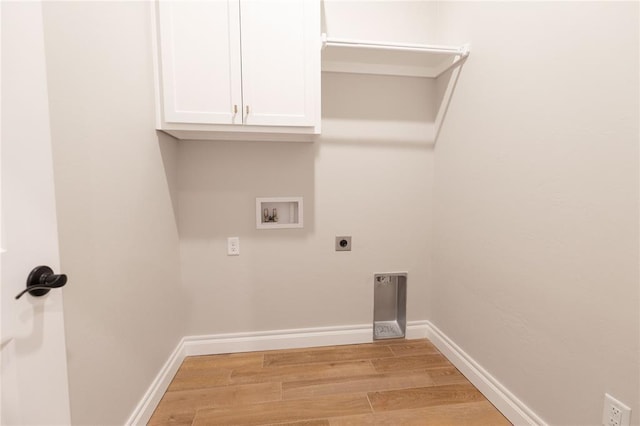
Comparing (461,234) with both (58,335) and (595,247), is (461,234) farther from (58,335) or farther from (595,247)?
(58,335)

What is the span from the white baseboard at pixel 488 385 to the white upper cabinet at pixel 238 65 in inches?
67.9

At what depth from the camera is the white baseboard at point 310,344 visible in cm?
169

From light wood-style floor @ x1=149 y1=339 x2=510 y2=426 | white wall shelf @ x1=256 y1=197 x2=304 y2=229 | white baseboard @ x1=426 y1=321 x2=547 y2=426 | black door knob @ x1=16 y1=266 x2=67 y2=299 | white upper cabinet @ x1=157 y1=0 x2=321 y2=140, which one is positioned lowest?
light wood-style floor @ x1=149 y1=339 x2=510 y2=426

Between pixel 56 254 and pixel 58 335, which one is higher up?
pixel 56 254

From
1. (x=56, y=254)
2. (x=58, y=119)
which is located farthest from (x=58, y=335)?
(x=58, y=119)

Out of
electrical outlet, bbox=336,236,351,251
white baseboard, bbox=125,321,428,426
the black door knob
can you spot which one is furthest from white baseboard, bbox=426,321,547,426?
the black door knob

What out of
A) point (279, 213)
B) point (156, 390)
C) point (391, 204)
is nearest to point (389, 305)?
point (391, 204)

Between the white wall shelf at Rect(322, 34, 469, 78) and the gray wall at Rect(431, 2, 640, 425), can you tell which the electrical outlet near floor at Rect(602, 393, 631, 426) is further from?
→ the white wall shelf at Rect(322, 34, 469, 78)

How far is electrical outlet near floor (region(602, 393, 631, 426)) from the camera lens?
1059 millimetres

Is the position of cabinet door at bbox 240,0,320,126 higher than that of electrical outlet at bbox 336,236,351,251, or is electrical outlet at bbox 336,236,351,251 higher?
cabinet door at bbox 240,0,320,126

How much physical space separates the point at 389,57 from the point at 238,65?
1.00 m

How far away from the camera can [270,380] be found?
1.87 meters

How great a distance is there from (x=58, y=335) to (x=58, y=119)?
650 mm

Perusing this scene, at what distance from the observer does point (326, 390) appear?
5.81 ft
